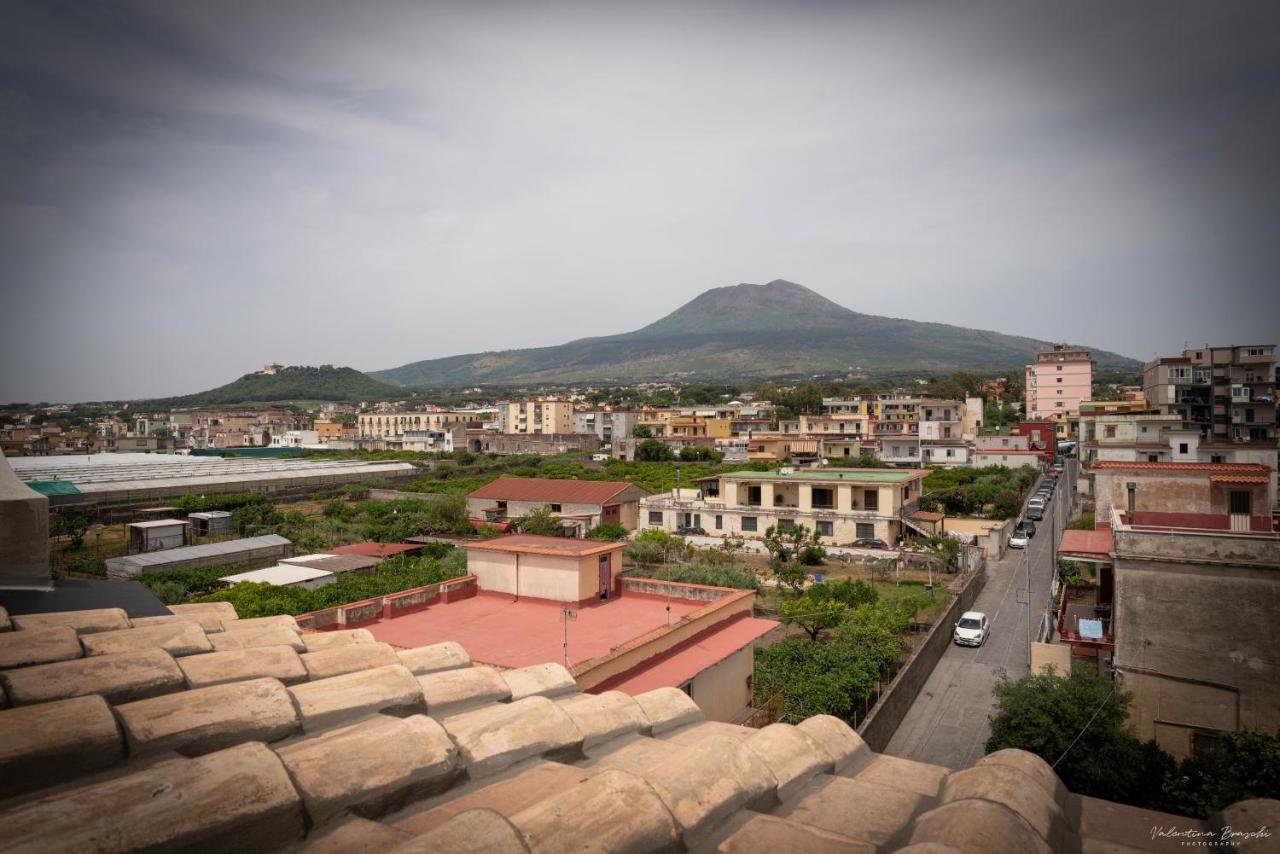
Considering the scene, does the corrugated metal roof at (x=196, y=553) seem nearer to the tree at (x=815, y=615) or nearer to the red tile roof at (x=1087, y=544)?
the tree at (x=815, y=615)

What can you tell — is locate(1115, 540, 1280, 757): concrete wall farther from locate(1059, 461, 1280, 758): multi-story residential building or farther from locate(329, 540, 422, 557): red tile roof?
locate(329, 540, 422, 557): red tile roof

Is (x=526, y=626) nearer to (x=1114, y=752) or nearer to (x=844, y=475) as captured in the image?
(x=1114, y=752)

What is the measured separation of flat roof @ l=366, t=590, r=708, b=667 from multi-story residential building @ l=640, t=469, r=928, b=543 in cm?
1800

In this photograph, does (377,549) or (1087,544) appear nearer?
(1087,544)

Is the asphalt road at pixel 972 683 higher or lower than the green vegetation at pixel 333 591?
lower

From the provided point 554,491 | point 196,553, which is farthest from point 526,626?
point 554,491

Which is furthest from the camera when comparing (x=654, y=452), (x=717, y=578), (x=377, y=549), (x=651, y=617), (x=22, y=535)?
(x=654, y=452)

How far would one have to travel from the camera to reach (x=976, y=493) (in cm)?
3881

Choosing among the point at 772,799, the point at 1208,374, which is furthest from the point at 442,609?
the point at 1208,374

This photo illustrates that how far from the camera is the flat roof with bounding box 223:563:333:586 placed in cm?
2008

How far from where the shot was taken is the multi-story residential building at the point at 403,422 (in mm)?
93688

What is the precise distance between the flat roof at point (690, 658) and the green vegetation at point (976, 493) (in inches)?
1066

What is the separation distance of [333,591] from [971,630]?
15654 mm

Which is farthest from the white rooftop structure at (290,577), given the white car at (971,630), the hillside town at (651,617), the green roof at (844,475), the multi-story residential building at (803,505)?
the green roof at (844,475)
